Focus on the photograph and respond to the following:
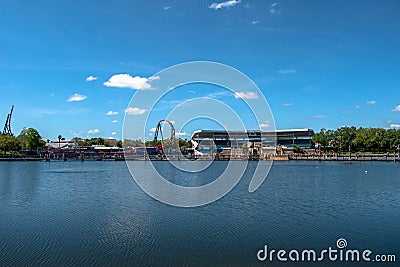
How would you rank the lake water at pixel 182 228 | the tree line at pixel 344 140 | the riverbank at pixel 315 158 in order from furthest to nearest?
the tree line at pixel 344 140 → the riverbank at pixel 315 158 → the lake water at pixel 182 228

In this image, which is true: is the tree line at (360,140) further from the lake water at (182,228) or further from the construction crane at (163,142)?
the lake water at (182,228)

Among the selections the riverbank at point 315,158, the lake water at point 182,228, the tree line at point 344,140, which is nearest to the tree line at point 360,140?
the tree line at point 344,140

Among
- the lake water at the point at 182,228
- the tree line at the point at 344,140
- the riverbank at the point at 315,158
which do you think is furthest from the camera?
the tree line at the point at 344,140

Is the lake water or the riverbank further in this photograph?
the riverbank

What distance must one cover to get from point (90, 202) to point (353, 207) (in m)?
17.9

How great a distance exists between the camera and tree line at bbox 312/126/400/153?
4688 inches

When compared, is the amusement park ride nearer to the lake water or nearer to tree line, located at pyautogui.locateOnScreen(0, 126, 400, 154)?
tree line, located at pyautogui.locateOnScreen(0, 126, 400, 154)

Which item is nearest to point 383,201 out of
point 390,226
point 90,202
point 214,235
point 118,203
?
point 390,226

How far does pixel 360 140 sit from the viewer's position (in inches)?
4793

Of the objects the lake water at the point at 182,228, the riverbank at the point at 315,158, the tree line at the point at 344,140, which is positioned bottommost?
the lake water at the point at 182,228

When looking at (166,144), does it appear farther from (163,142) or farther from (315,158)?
(315,158)

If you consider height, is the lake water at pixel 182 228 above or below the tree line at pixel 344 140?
below

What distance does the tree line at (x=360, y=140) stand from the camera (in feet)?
391

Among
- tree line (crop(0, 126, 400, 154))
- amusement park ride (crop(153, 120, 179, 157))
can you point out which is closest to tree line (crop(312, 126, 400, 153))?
tree line (crop(0, 126, 400, 154))
